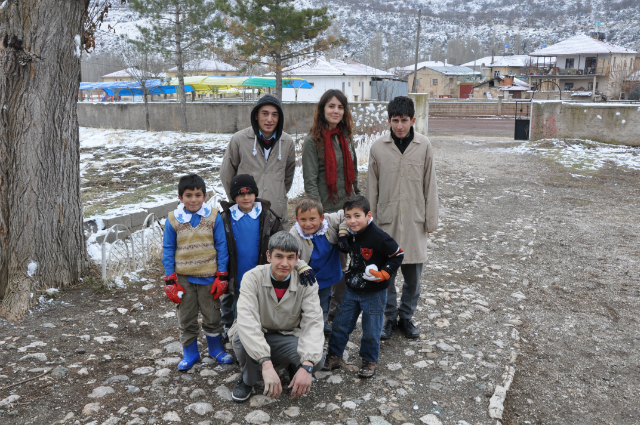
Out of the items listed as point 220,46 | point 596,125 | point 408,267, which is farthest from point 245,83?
point 408,267

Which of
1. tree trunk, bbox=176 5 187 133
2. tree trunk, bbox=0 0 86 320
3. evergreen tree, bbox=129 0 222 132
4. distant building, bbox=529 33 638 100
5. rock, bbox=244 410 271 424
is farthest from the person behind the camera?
distant building, bbox=529 33 638 100

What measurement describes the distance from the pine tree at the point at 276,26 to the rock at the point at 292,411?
1696 cm

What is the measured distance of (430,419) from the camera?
2758 millimetres

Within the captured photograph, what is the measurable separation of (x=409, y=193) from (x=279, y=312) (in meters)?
1.33

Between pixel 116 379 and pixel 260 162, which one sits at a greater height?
pixel 260 162

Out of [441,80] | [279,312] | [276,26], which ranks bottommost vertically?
[279,312]

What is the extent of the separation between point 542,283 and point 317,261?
2.77 m

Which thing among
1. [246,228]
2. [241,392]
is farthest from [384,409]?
[246,228]

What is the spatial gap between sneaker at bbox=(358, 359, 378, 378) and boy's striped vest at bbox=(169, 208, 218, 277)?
3.72 feet

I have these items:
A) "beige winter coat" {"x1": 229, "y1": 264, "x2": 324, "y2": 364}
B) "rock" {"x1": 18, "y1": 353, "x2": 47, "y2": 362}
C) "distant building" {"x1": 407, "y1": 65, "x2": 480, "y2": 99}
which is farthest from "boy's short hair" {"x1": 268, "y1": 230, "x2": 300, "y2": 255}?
"distant building" {"x1": 407, "y1": 65, "x2": 480, "y2": 99}

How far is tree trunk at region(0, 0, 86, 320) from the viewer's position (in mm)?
3969

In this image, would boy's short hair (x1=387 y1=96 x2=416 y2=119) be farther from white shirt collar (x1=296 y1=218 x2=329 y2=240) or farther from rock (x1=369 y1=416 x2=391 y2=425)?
rock (x1=369 y1=416 x2=391 y2=425)

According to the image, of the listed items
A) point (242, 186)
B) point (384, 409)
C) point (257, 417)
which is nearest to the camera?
point (257, 417)

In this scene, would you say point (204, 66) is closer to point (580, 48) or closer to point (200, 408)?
point (580, 48)
